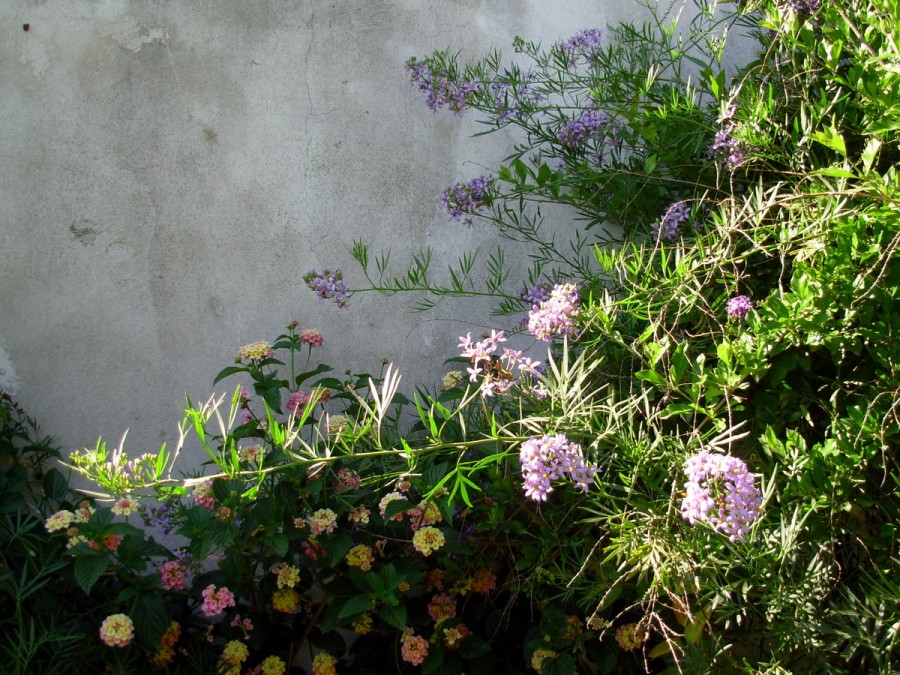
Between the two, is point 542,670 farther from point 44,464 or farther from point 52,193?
point 52,193

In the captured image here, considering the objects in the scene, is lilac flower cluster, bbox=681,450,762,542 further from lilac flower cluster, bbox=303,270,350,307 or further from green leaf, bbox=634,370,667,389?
lilac flower cluster, bbox=303,270,350,307

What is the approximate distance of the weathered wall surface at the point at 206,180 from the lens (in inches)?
103

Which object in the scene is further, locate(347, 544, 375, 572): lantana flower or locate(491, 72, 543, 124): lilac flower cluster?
locate(491, 72, 543, 124): lilac flower cluster

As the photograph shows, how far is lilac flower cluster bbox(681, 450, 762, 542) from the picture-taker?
4.86ft

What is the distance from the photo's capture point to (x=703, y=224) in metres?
2.32

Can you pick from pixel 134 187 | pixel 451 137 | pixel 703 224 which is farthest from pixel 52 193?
pixel 703 224

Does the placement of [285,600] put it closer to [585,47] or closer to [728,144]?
[728,144]

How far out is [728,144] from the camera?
2186mm

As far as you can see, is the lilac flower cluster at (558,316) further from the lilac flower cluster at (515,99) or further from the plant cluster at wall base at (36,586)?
the plant cluster at wall base at (36,586)

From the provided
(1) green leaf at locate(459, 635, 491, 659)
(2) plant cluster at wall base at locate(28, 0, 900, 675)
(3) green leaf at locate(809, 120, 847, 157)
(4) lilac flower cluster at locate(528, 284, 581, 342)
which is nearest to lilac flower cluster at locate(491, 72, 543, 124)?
(2) plant cluster at wall base at locate(28, 0, 900, 675)

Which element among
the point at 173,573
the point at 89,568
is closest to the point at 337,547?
the point at 173,573

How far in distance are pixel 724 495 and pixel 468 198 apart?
1327mm

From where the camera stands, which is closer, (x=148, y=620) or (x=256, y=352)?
(x=148, y=620)

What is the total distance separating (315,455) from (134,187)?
1264 millimetres
